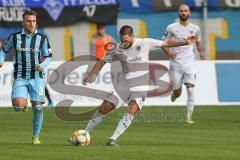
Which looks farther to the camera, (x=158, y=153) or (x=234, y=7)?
(x=234, y=7)

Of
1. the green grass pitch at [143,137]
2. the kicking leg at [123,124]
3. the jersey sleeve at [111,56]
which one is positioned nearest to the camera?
the green grass pitch at [143,137]

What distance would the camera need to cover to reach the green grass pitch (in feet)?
42.6

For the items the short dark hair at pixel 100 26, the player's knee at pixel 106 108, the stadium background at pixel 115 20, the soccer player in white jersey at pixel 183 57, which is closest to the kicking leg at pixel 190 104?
the soccer player in white jersey at pixel 183 57

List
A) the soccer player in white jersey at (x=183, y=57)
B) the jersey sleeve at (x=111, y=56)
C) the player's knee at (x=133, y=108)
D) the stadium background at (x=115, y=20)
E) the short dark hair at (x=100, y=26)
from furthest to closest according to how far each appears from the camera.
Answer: the stadium background at (x=115, y=20) → the short dark hair at (x=100, y=26) → the soccer player in white jersey at (x=183, y=57) → the jersey sleeve at (x=111, y=56) → the player's knee at (x=133, y=108)

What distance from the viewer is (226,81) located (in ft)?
84.2

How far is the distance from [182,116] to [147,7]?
11875 millimetres

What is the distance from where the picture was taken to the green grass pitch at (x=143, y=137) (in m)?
13.0

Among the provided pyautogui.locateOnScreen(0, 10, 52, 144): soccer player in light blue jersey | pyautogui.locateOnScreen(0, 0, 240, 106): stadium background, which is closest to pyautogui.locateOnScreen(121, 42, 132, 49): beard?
pyautogui.locateOnScreen(0, 10, 52, 144): soccer player in light blue jersey

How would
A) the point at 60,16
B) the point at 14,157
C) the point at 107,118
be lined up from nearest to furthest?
the point at 14,157 < the point at 107,118 < the point at 60,16

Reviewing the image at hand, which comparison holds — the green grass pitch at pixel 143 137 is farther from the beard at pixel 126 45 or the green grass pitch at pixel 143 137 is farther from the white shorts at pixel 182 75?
the beard at pixel 126 45

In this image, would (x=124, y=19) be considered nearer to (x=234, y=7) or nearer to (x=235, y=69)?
(x=234, y=7)

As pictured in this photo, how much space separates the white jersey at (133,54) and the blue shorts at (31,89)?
1.21 meters

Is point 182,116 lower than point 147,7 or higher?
lower

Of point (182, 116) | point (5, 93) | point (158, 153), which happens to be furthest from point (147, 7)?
point (158, 153)
